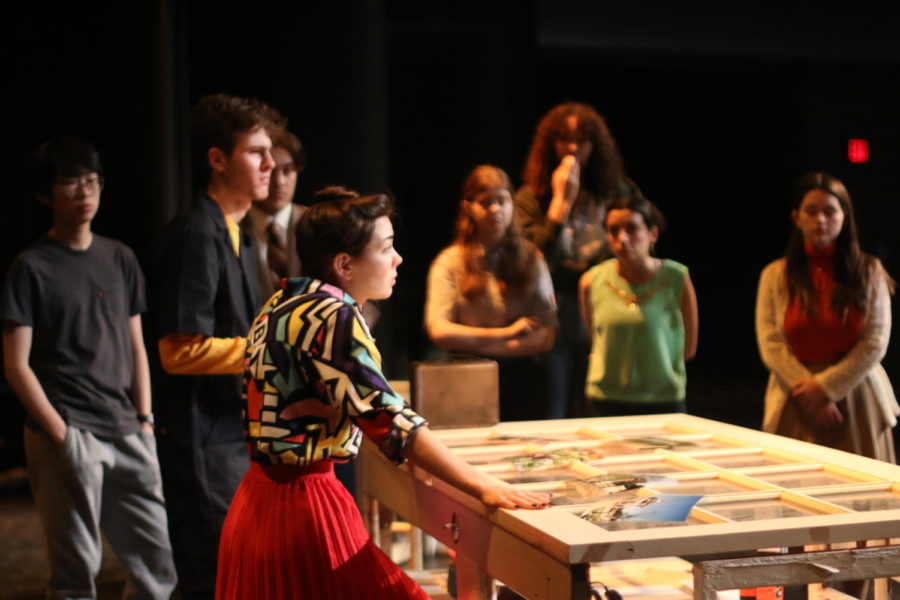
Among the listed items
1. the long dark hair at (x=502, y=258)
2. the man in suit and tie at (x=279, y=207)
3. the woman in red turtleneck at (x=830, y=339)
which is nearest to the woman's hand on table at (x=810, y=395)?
the woman in red turtleneck at (x=830, y=339)

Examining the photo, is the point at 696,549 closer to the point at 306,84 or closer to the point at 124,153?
the point at 306,84

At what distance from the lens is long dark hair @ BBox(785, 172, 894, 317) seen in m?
4.18

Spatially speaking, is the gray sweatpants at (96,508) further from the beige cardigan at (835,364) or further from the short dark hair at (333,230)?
the beige cardigan at (835,364)

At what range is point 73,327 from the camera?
365 cm

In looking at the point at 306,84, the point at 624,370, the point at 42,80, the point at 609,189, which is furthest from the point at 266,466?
the point at 42,80

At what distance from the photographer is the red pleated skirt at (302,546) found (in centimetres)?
227

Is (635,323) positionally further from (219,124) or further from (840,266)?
(219,124)

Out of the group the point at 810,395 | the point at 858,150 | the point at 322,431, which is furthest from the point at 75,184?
the point at 858,150

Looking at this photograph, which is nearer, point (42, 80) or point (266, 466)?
point (266, 466)

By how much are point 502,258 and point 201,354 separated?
1359 millimetres

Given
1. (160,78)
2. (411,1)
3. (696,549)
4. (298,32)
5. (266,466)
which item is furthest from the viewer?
(411,1)

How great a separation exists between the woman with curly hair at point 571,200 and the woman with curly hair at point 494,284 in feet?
0.73

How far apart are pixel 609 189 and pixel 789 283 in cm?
71

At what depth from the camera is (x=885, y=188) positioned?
8.00 meters
